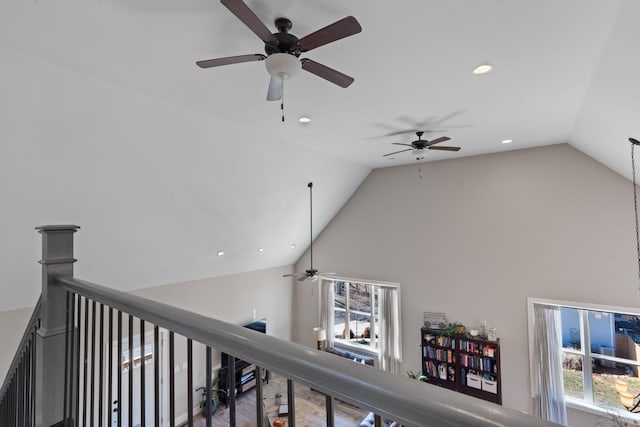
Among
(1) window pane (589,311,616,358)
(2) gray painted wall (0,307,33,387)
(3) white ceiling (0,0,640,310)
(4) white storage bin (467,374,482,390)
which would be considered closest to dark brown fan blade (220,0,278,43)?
(3) white ceiling (0,0,640,310)

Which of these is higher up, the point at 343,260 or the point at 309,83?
the point at 309,83

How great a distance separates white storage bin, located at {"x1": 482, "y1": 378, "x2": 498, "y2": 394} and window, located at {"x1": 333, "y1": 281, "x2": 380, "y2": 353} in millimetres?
2309

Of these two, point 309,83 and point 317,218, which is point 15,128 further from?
point 317,218

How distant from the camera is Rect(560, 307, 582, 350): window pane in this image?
16.5ft

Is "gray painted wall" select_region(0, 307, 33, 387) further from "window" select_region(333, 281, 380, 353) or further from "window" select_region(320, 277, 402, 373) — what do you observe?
"window" select_region(333, 281, 380, 353)

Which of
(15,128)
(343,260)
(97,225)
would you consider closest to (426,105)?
(15,128)

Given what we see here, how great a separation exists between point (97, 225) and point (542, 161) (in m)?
6.60

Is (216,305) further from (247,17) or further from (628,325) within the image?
(628,325)

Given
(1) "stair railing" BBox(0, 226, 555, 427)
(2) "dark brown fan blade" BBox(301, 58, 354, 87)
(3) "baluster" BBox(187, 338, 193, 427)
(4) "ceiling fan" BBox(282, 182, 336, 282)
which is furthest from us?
(4) "ceiling fan" BBox(282, 182, 336, 282)

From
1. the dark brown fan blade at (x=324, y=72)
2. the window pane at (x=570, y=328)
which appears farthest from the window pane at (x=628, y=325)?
the dark brown fan blade at (x=324, y=72)

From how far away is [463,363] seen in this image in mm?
5633

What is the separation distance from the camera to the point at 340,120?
3.71 metres

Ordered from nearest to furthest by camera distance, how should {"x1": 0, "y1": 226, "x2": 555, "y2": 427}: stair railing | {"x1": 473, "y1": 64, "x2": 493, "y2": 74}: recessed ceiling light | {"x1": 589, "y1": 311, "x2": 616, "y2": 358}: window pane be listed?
{"x1": 0, "y1": 226, "x2": 555, "y2": 427}: stair railing → {"x1": 473, "y1": 64, "x2": 493, "y2": 74}: recessed ceiling light → {"x1": 589, "y1": 311, "x2": 616, "y2": 358}: window pane

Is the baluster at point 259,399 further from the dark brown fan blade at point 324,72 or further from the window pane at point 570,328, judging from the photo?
the window pane at point 570,328
